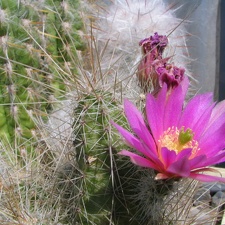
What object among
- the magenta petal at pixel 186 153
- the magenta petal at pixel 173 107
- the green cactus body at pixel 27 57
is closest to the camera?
the magenta petal at pixel 186 153

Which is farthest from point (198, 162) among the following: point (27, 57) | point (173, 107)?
point (27, 57)

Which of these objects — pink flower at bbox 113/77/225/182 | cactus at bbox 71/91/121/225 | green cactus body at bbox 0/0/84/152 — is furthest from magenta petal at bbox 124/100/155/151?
green cactus body at bbox 0/0/84/152

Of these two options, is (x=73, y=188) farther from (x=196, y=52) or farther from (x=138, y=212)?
(x=196, y=52)

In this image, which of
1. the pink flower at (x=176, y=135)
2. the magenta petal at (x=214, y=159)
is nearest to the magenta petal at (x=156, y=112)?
the pink flower at (x=176, y=135)

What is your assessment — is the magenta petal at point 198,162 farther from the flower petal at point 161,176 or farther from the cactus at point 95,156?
the cactus at point 95,156

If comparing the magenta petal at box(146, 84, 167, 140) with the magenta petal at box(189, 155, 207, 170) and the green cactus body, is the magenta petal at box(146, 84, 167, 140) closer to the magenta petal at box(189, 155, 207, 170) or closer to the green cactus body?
the magenta petal at box(189, 155, 207, 170)

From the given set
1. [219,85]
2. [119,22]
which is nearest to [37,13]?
[119,22]
